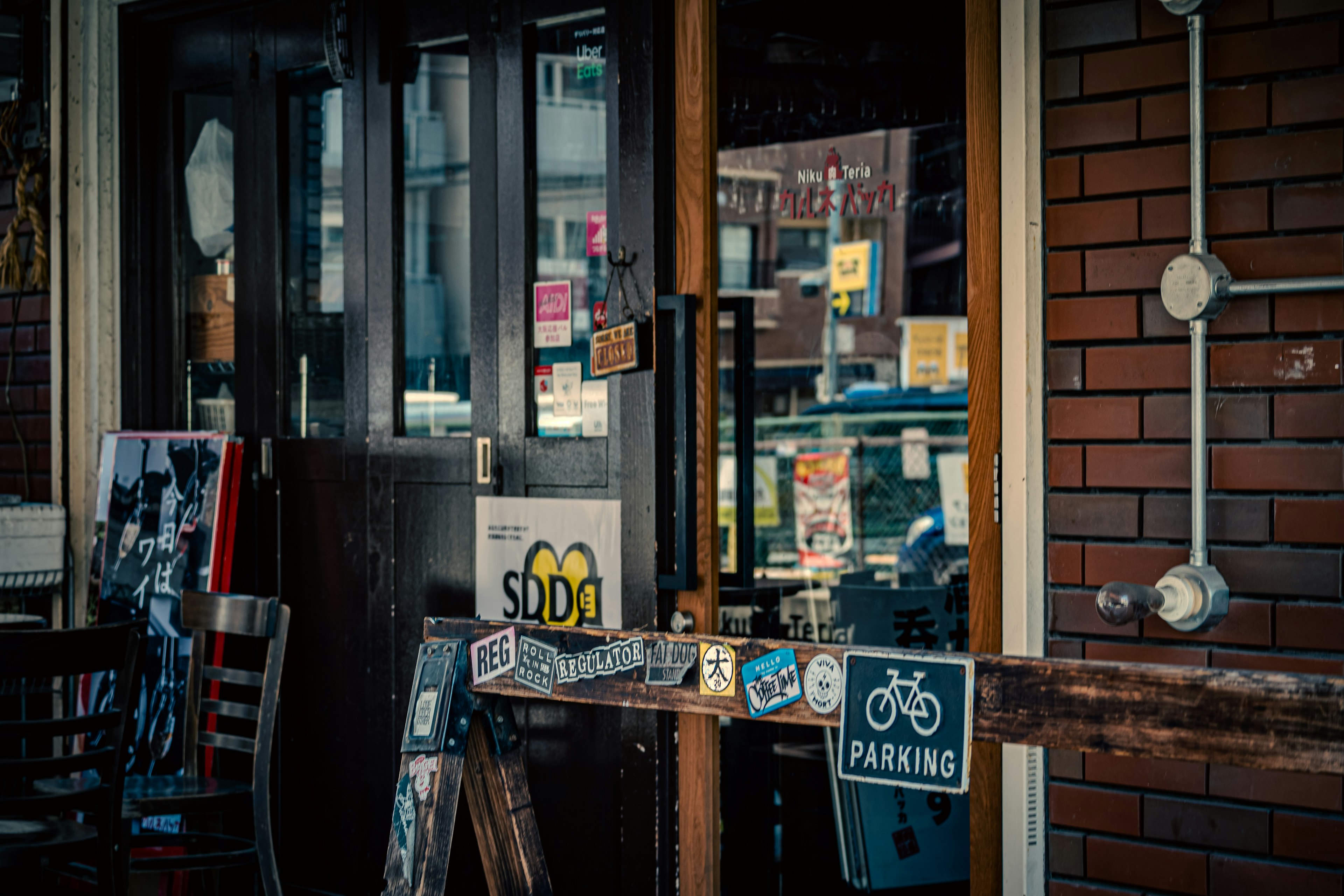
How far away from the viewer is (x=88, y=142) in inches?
146

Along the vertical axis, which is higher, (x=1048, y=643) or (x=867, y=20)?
(x=867, y=20)

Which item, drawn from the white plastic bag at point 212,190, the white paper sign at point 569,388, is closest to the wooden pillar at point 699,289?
the white paper sign at point 569,388

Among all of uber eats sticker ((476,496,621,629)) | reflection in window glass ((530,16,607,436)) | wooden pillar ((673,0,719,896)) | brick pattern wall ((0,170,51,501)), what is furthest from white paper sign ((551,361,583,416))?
brick pattern wall ((0,170,51,501))

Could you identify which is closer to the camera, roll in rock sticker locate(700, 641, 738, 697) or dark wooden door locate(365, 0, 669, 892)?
roll in rock sticker locate(700, 641, 738, 697)

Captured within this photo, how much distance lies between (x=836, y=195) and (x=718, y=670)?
239 cm

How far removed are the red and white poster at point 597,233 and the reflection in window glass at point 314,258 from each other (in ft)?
2.86

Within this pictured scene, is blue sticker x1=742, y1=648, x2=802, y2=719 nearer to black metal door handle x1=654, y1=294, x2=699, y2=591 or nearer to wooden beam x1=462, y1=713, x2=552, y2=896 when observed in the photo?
wooden beam x1=462, y1=713, x2=552, y2=896

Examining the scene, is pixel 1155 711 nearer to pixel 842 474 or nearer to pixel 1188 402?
pixel 1188 402

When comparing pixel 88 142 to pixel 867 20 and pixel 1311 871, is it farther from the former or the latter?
pixel 1311 871

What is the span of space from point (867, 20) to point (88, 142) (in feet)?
8.89

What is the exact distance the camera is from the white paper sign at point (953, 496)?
582cm

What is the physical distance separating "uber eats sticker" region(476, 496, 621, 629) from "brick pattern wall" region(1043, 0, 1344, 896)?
1092 millimetres

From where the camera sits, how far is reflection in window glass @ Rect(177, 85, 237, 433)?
Result: 3.67 metres

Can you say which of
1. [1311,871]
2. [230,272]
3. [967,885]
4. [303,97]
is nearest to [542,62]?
[303,97]
